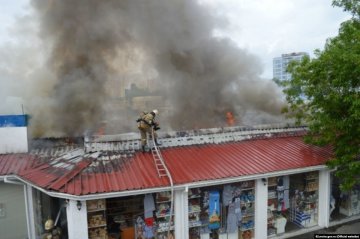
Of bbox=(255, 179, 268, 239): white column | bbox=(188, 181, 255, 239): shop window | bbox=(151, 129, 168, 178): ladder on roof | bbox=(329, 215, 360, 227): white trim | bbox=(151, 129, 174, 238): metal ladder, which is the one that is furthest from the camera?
bbox=(329, 215, 360, 227): white trim

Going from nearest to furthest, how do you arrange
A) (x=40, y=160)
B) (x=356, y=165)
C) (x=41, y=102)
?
(x=356, y=165), (x=40, y=160), (x=41, y=102)

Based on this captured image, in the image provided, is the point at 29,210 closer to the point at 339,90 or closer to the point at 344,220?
the point at 339,90

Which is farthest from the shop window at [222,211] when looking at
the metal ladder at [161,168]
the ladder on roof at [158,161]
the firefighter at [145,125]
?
the firefighter at [145,125]

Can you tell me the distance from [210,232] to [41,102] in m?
10.7

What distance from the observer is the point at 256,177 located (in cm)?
746

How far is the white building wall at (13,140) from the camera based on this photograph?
29.1ft

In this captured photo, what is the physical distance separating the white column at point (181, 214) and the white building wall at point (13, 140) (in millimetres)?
5330

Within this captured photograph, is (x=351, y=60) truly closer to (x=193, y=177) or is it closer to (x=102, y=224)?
(x=193, y=177)

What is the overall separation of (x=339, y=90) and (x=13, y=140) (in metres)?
9.48

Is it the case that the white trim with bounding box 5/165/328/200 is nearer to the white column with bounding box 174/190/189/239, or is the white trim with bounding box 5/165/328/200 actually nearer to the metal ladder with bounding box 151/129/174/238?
the metal ladder with bounding box 151/129/174/238

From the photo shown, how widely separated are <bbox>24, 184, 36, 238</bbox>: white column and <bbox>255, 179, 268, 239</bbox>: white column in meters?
6.27

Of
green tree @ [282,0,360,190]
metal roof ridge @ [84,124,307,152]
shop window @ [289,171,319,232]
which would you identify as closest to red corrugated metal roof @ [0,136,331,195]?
metal roof ridge @ [84,124,307,152]

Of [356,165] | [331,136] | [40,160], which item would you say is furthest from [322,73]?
[40,160]

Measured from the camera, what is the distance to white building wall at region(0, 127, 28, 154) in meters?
8.87
